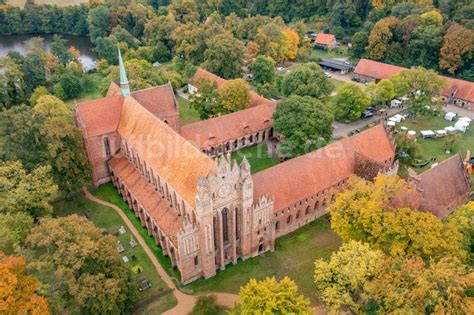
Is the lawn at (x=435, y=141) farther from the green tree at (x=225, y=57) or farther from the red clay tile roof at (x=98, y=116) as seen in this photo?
the red clay tile roof at (x=98, y=116)

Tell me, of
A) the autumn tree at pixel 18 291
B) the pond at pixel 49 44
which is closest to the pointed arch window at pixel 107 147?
the autumn tree at pixel 18 291

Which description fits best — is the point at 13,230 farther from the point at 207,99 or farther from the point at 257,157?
the point at 207,99

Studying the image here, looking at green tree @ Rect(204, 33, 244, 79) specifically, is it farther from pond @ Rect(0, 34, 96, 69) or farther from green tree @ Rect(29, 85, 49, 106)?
pond @ Rect(0, 34, 96, 69)

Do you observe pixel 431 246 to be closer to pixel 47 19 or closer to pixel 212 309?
pixel 212 309

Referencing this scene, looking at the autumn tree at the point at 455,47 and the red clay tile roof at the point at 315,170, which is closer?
the red clay tile roof at the point at 315,170

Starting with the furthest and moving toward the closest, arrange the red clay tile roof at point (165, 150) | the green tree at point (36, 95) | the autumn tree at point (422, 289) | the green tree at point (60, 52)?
the green tree at point (60, 52) < the green tree at point (36, 95) < the red clay tile roof at point (165, 150) < the autumn tree at point (422, 289)

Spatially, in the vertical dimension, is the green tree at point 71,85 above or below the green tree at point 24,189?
below

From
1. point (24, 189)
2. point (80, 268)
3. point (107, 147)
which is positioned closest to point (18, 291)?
point (80, 268)
